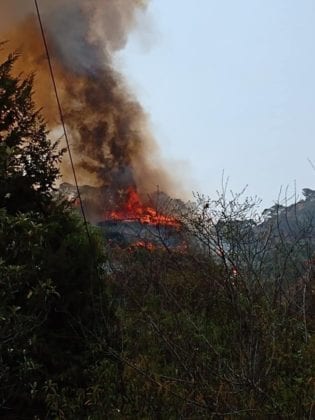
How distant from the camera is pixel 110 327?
8.33 m

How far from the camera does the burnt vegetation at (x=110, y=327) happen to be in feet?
16.7

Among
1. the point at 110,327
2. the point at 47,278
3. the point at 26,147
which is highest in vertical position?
the point at 26,147

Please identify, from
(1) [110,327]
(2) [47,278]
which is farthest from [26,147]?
(1) [110,327]

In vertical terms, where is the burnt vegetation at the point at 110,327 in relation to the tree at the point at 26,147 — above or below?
below

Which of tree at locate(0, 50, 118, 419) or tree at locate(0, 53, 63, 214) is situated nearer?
tree at locate(0, 50, 118, 419)

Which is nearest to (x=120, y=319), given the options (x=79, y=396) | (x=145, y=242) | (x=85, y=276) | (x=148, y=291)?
(x=85, y=276)

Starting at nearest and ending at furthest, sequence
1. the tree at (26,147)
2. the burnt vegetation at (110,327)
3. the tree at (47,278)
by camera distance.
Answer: the burnt vegetation at (110,327) → the tree at (47,278) → the tree at (26,147)

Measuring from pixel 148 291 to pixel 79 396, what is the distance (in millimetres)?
4915

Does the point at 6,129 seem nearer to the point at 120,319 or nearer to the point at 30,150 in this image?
the point at 30,150

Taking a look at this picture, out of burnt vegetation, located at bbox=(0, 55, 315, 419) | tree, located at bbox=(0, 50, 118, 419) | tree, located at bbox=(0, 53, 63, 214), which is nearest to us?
burnt vegetation, located at bbox=(0, 55, 315, 419)

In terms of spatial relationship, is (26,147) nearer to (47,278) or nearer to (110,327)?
(47,278)

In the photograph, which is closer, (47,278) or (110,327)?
(47,278)

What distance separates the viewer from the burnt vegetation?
5.08m

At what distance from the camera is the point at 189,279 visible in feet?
38.7
